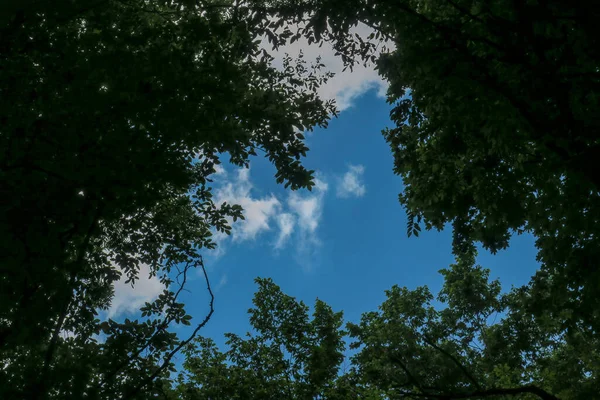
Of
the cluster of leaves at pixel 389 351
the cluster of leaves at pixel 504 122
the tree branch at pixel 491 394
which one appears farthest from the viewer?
the cluster of leaves at pixel 389 351

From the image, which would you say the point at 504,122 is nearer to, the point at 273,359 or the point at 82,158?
the point at 82,158

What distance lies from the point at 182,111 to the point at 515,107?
4.44m

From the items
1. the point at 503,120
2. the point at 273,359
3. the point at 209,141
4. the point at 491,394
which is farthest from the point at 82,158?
the point at 273,359

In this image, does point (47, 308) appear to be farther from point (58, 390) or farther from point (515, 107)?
point (515, 107)

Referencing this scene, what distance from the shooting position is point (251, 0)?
9.27 m

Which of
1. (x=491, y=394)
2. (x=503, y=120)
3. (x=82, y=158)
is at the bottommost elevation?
(x=491, y=394)

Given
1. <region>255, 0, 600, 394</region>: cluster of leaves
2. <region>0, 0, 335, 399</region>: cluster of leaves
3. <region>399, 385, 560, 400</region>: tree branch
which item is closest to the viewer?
<region>399, 385, 560, 400</region>: tree branch

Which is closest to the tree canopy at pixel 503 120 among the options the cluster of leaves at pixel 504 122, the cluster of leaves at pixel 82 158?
the cluster of leaves at pixel 504 122

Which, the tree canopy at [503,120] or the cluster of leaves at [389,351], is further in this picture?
the cluster of leaves at [389,351]

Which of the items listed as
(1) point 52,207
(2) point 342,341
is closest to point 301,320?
(2) point 342,341

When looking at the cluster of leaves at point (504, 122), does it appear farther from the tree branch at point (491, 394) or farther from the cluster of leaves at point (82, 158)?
the cluster of leaves at point (82, 158)

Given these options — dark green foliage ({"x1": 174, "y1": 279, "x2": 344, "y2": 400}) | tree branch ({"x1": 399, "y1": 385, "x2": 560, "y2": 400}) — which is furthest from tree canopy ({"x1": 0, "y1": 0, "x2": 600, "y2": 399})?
dark green foliage ({"x1": 174, "y1": 279, "x2": 344, "y2": 400})

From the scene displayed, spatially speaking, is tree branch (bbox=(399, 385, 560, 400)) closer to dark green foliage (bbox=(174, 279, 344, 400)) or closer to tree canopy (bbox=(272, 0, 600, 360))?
tree canopy (bbox=(272, 0, 600, 360))

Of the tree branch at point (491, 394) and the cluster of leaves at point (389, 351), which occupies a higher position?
the cluster of leaves at point (389, 351)
